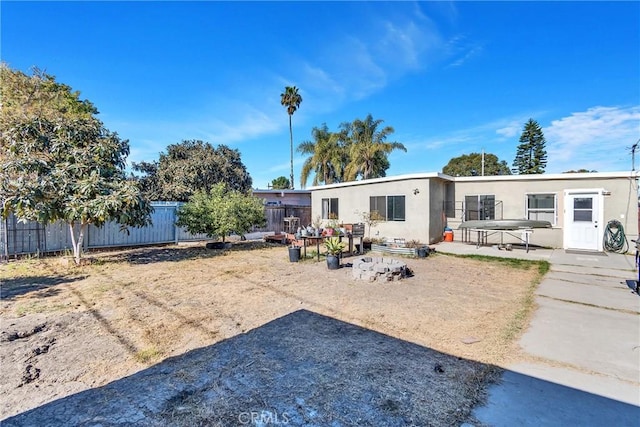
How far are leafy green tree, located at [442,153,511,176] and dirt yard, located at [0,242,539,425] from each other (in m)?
38.0

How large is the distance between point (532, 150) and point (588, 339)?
123 ft

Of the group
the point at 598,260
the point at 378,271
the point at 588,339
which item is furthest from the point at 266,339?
the point at 598,260

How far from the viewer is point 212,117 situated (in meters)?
15.8

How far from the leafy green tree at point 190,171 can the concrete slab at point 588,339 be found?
627 inches

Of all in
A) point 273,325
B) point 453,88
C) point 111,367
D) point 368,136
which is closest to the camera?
point 111,367

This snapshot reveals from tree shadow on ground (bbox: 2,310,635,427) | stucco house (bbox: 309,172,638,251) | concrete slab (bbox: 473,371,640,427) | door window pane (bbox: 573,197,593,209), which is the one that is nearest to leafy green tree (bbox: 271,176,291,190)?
stucco house (bbox: 309,172,638,251)

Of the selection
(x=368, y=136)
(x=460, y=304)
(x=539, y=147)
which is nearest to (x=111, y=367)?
(x=460, y=304)

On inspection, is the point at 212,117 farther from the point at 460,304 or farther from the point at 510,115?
the point at 510,115

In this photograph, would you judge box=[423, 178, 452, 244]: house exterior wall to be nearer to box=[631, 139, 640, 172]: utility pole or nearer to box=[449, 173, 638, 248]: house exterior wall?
box=[449, 173, 638, 248]: house exterior wall

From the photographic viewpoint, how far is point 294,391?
2539 millimetres

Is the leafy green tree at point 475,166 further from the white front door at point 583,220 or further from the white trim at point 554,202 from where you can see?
the white front door at point 583,220

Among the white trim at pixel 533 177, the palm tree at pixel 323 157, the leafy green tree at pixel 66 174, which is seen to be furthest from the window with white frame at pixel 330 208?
the leafy green tree at pixel 66 174

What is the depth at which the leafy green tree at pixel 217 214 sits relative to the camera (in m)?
10.9

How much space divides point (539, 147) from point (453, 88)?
2530 centimetres
